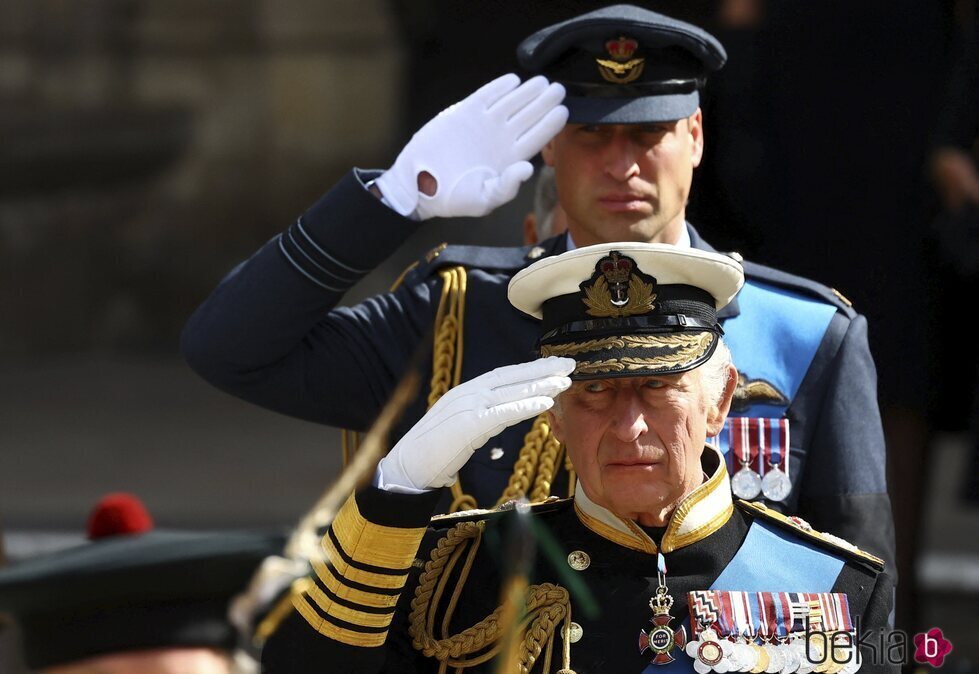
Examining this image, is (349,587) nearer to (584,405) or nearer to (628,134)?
(584,405)

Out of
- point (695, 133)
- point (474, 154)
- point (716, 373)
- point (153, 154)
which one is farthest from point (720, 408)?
point (153, 154)

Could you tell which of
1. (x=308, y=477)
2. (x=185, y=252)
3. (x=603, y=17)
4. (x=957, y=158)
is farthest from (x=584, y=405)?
(x=185, y=252)

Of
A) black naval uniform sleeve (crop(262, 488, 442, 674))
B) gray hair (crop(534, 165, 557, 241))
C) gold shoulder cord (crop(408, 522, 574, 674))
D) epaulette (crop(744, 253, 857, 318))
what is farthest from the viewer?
gray hair (crop(534, 165, 557, 241))

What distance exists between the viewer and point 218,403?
9602mm

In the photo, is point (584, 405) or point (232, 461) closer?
point (584, 405)

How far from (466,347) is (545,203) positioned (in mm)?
638

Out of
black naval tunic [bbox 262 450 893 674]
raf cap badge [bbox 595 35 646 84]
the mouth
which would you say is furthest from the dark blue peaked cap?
black naval tunic [bbox 262 450 893 674]

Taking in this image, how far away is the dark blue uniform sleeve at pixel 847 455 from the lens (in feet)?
11.6

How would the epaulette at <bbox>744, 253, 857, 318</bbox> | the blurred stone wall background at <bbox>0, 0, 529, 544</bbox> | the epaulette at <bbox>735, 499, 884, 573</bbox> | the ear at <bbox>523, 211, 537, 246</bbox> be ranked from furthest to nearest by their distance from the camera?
the blurred stone wall background at <bbox>0, 0, 529, 544</bbox>, the ear at <bbox>523, 211, 537, 246</bbox>, the epaulette at <bbox>744, 253, 857, 318</bbox>, the epaulette at <bbox>735, 499, 884, 573</bbox>

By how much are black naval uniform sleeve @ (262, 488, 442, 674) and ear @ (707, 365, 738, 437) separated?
449 millimetres

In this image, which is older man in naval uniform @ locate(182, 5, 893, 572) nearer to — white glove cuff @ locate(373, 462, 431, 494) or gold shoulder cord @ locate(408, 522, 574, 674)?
gold shoulder cord @ locate(408, 522, 574, 674)

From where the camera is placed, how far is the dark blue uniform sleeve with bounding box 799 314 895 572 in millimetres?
3521

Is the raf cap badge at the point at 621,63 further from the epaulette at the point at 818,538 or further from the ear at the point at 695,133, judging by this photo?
the epaulette at the point at 818,538

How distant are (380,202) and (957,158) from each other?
7.84 ft
